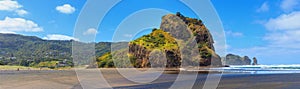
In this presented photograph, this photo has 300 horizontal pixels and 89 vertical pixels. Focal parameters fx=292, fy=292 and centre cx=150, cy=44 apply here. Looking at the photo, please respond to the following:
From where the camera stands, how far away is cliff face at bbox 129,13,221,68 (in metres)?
73.1

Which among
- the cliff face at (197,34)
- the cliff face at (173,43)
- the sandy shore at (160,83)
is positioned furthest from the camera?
the cliff face at (197,34)

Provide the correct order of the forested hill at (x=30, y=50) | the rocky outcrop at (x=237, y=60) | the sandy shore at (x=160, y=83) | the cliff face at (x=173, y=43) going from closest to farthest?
1. the sandy shore at (x=160, y=83)
2. the cliff face at (x=173, y=43)
3. the forested hill at (x=30, y=50)
4. the rocky outcrop at (x=237, y=60)

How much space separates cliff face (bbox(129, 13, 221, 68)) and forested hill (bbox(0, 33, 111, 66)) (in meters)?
14.6

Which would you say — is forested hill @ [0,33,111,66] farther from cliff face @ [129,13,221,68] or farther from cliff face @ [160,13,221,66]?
cliff face @ [160,13,221,66]

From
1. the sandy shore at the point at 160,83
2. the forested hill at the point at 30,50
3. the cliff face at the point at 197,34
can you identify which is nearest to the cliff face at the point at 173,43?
the cliff face at the point at 197,34

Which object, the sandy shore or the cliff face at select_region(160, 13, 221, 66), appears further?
the cliff face at select_region(160, 13, 221, 66)

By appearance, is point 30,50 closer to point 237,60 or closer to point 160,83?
point 237,60

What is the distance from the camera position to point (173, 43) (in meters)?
81.8

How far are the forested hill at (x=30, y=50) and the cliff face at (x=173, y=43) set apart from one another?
14.6 meters

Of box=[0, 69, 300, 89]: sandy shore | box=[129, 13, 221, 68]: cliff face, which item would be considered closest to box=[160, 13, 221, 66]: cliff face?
box=[129, 13, 221, 68]: cliff face

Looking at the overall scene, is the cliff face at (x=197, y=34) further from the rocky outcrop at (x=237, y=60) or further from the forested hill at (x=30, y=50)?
the rocky outcrop at (x=237, y=60)

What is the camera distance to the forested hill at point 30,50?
3556 inches

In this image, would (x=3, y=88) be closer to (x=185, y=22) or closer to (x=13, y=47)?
(x=185, y=22)

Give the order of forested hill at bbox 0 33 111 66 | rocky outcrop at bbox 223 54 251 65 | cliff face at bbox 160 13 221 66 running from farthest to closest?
rocky outcrop at bbox 223 54 251 65 → forested hill at bbox 0 33 111 66 → cliff face at bbox 160 13 221 66
